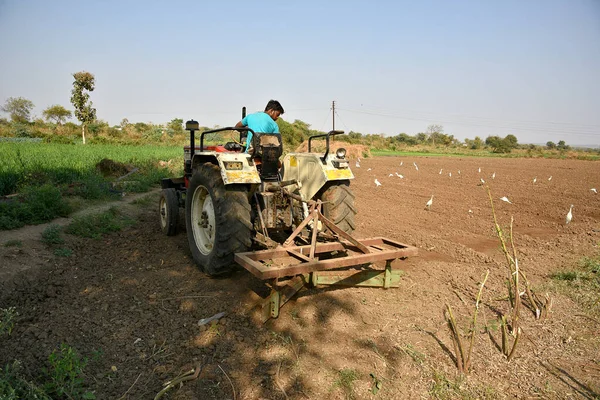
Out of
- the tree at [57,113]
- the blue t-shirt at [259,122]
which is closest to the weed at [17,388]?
the blue t-shirt at [259,122]

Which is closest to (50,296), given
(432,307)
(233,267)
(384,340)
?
(233,267)

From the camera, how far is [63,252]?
4902 mm

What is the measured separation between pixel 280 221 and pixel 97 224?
3421 mm

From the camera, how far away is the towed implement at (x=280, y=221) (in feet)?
11.1

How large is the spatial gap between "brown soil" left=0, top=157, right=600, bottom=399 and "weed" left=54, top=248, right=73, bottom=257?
0.07m

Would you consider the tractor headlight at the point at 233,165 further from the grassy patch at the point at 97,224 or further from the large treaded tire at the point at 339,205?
the grassy patch at the point at 97,224

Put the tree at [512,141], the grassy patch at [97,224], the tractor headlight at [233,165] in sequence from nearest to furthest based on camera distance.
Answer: the tractor headlight at [233,165], the grassy patch at [97,224], the tree at [512,141]

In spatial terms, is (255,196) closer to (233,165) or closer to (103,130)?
(233,165)

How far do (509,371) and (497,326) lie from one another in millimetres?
603

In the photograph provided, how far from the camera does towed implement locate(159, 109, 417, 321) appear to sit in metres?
3.39

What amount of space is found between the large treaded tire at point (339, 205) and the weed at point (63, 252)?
Result: 3.21 metres

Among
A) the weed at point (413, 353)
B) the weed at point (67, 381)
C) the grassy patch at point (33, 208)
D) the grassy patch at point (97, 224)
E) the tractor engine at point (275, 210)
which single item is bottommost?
the weed at point (413, 353)

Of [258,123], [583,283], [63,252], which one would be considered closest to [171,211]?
[63,252]

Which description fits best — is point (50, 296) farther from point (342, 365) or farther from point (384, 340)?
point (384, 340)
